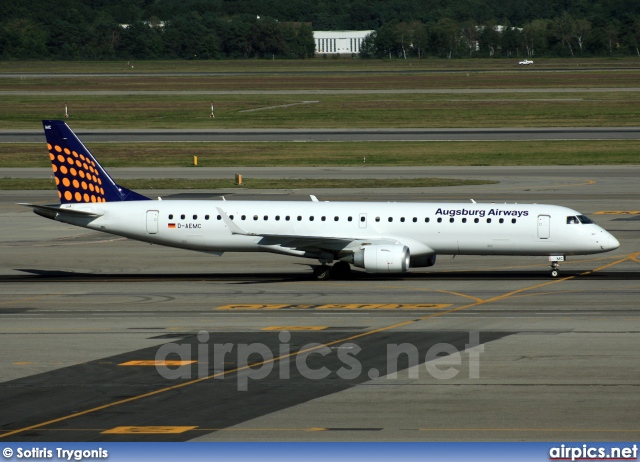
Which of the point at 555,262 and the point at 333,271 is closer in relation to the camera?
the point at 555,262

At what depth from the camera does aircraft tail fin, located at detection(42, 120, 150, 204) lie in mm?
47406

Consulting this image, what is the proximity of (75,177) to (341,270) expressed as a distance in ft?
42.7

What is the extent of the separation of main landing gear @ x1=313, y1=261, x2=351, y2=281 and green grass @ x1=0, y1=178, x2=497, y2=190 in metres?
29.4

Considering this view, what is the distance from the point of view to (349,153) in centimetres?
9388

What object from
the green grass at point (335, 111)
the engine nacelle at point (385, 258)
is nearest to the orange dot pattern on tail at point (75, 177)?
the engine nacelle at point (385, 258)

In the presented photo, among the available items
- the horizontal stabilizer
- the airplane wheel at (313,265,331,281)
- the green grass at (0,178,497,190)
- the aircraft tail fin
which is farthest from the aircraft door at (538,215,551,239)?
the green grass at (0,178,497,190)

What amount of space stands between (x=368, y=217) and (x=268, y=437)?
23350 mm

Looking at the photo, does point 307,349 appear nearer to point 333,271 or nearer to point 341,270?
point 341,270

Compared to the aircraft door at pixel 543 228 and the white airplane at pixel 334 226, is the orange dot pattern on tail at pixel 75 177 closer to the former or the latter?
the white airplane at pixel 334 226

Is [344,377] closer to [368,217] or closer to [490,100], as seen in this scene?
[368,217]

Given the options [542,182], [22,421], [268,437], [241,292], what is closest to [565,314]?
[241,292]

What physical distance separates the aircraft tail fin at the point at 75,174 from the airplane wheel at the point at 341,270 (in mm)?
9979

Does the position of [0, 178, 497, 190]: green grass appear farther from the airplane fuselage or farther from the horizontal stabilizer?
the airplane fuselage

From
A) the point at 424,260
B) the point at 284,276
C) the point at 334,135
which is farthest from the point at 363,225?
the point at 334,135
